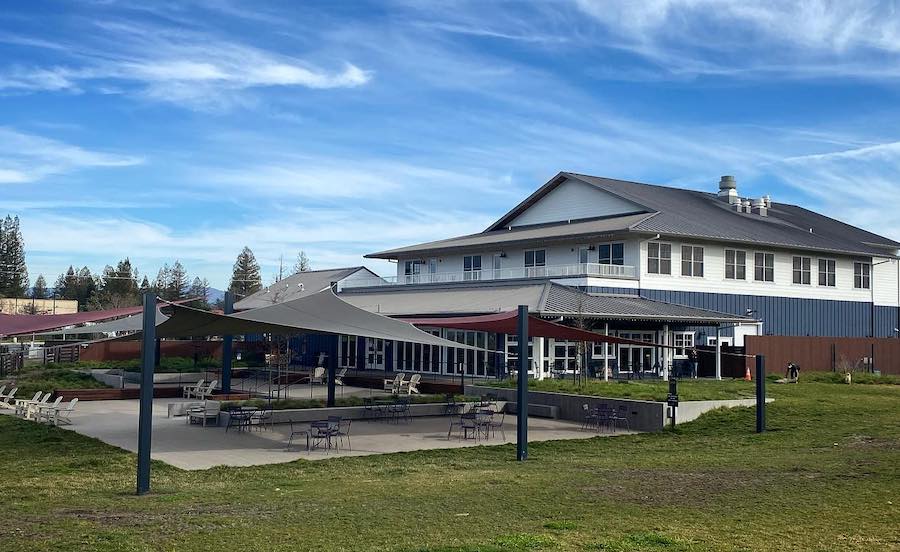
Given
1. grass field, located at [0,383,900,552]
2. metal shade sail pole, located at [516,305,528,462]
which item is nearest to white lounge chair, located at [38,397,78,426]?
grass field, located at [0,383,900,552]

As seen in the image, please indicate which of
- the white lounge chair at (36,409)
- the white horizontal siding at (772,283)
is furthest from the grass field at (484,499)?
the white horizontal siding at (772,283)

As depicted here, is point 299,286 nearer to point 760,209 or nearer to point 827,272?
point 760,209

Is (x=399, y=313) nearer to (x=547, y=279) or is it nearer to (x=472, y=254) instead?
(x=547, y=279)

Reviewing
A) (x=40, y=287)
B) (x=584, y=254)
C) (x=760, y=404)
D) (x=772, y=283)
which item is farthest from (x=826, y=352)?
(x=40, y=287)

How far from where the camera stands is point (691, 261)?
3956 cm

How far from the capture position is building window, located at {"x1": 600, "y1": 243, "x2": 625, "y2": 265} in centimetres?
3856

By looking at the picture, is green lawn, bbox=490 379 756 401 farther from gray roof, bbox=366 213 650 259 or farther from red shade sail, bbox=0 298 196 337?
gray roof, bbox=366 213 650 259

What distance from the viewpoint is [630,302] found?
114ft

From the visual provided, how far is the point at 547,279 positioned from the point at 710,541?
29.3 m

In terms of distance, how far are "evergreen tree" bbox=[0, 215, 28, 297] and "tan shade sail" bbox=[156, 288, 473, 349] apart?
76.9 metres

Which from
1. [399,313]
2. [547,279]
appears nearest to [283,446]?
[399,313]

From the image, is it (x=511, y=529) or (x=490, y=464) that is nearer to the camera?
(x=511, y=529)

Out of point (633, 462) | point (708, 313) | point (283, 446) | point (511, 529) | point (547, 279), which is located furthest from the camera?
point (547, 279)

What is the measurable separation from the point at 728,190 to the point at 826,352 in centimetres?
1501
